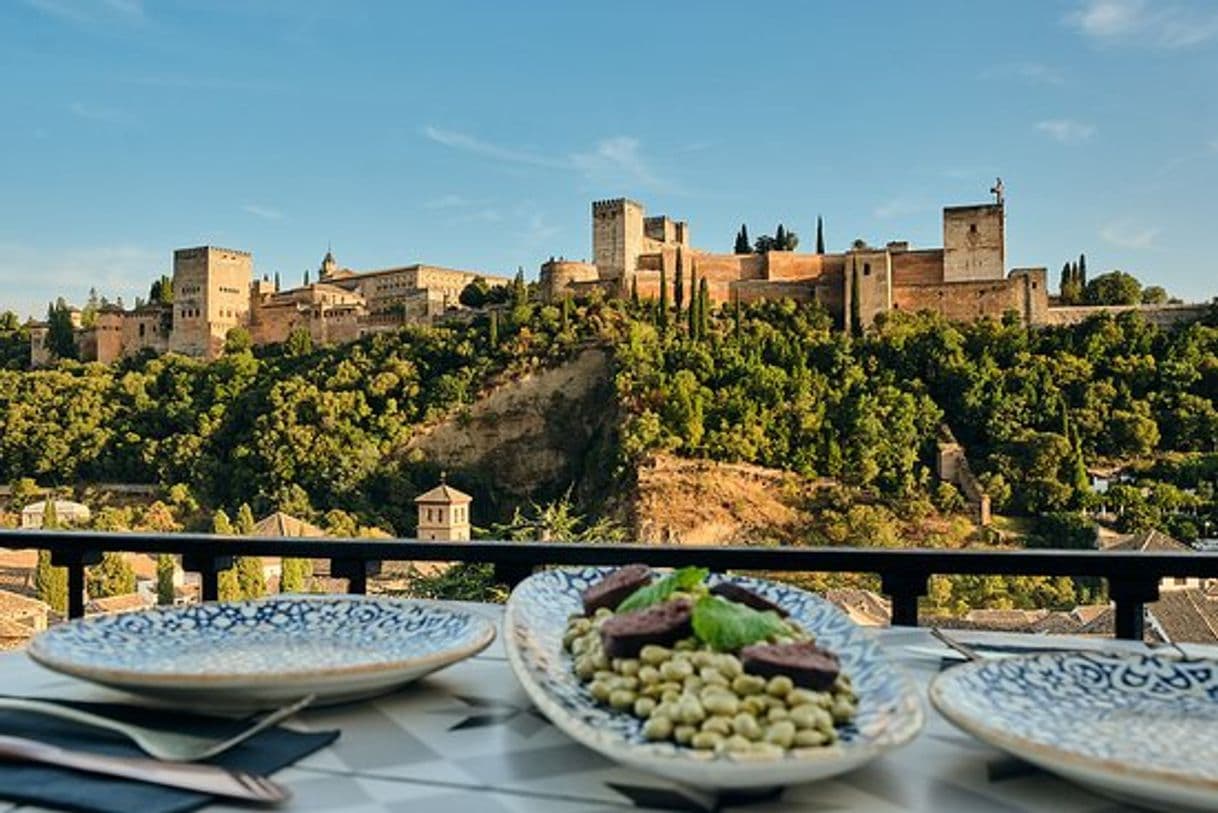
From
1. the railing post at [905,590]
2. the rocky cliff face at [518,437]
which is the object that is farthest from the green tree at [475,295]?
the railing post at [905,590]

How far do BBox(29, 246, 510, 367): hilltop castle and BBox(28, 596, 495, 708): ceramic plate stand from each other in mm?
30553

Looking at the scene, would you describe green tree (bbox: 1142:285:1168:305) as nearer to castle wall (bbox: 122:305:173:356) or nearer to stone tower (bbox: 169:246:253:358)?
stone tower (bbox: 169:246:253:358)

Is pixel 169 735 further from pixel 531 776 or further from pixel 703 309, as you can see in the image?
pixel 703 309

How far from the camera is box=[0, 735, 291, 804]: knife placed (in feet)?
2.02

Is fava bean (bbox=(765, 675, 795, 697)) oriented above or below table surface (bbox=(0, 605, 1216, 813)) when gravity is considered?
above

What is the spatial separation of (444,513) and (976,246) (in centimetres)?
1616

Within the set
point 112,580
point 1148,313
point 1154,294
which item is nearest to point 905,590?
point 112,580

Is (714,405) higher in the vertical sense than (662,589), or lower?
higher

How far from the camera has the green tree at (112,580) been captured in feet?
62.7

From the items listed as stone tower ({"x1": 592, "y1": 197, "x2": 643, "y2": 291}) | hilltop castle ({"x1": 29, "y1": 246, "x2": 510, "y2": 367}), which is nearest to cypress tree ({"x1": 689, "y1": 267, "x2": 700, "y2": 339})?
stone tower ({"x1": 592, "y1": 197, "x2": 643, "y2": 291})

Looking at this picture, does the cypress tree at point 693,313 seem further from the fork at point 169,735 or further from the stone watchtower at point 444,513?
the fork at point 169,735

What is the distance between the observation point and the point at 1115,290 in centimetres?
2883

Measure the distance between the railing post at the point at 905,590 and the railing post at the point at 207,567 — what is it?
1.18m

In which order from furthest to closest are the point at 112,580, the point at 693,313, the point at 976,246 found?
the point at 976,246, the point at 693,313, the point at 112,580
